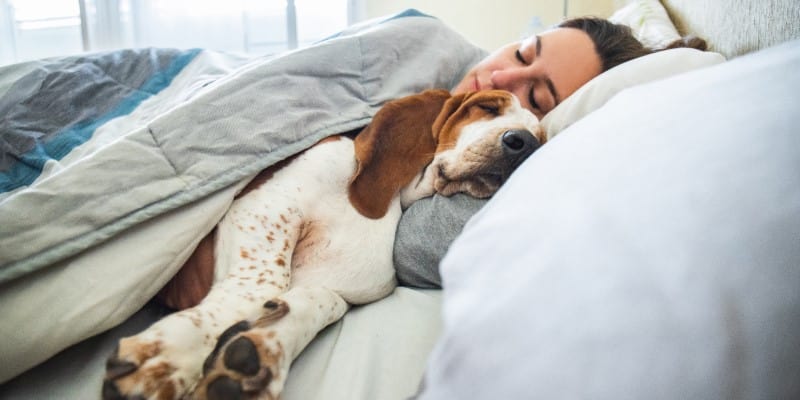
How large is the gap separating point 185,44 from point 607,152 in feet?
11.5

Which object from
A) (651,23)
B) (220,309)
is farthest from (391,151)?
(651,23)

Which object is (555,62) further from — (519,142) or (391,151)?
(391,151)

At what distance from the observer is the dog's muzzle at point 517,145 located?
95 centimetres

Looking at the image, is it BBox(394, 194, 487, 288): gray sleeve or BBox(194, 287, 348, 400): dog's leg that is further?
BBox(394, 194, 487, 288): gray sleeve

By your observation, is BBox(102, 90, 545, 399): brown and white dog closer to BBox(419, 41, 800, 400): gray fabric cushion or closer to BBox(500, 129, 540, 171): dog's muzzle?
BBox(500, 129, 540, 171): dog's muzzle

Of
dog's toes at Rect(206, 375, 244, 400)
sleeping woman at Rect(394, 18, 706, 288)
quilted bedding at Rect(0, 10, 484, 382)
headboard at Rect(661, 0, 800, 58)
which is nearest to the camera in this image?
dog's toes at Rect(206, 375, 244, 400)

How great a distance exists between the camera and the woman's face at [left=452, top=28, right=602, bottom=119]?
4.22 ft

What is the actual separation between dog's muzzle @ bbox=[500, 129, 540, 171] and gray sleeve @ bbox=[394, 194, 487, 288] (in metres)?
0.10

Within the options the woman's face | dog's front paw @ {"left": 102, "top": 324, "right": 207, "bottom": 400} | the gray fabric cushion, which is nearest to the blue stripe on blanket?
dog's front paw @ {"left": 102, "top": 324, "right": 207, "bottom": 400}

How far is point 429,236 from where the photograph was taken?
3.07ft

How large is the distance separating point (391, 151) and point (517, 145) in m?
0.28

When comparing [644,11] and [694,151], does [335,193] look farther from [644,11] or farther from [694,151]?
[644,11]

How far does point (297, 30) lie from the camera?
3.42 metres

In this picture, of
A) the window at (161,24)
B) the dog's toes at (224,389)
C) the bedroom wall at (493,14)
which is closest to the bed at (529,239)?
the dog's toes at (224,389)
